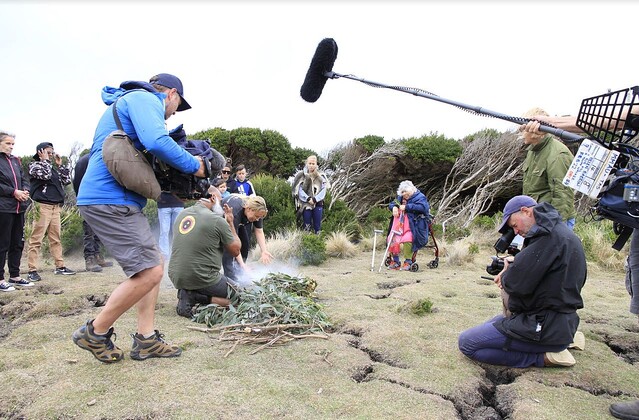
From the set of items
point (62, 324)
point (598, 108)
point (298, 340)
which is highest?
point (598, 108)

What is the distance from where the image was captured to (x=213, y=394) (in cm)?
276

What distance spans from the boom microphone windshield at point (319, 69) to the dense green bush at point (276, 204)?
5.64 m

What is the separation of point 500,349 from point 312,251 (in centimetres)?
495

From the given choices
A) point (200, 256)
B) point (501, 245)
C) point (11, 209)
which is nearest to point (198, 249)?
point (200, 256)

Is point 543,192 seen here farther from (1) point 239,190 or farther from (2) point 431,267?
(1) point 239,190

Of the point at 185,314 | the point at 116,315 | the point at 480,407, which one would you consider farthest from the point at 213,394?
the point at 185,314

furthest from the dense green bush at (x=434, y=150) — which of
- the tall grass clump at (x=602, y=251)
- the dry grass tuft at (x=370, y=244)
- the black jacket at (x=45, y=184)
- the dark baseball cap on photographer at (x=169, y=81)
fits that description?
the dark baseball cap on photographer at (x=169, y=81)

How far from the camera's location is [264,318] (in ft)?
13.1

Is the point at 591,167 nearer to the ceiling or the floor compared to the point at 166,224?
nearer to the ceiling

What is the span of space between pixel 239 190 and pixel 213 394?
19.0ft

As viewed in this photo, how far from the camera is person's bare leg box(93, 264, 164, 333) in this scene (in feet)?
Answer: 9.84

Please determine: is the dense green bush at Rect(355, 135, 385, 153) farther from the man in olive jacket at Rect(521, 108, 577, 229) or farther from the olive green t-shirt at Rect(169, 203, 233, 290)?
the olive green t-shirt at Rect(169, 203, 233, 290)

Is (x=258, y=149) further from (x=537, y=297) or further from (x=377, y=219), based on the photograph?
(x=537, y=297)

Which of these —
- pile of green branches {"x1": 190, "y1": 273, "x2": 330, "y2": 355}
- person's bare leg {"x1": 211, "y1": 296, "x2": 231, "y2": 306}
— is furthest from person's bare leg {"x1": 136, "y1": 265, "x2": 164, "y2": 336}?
person's bare leg {"x1": 211, "y1": 296, "x2": 231, "y2": 306}
